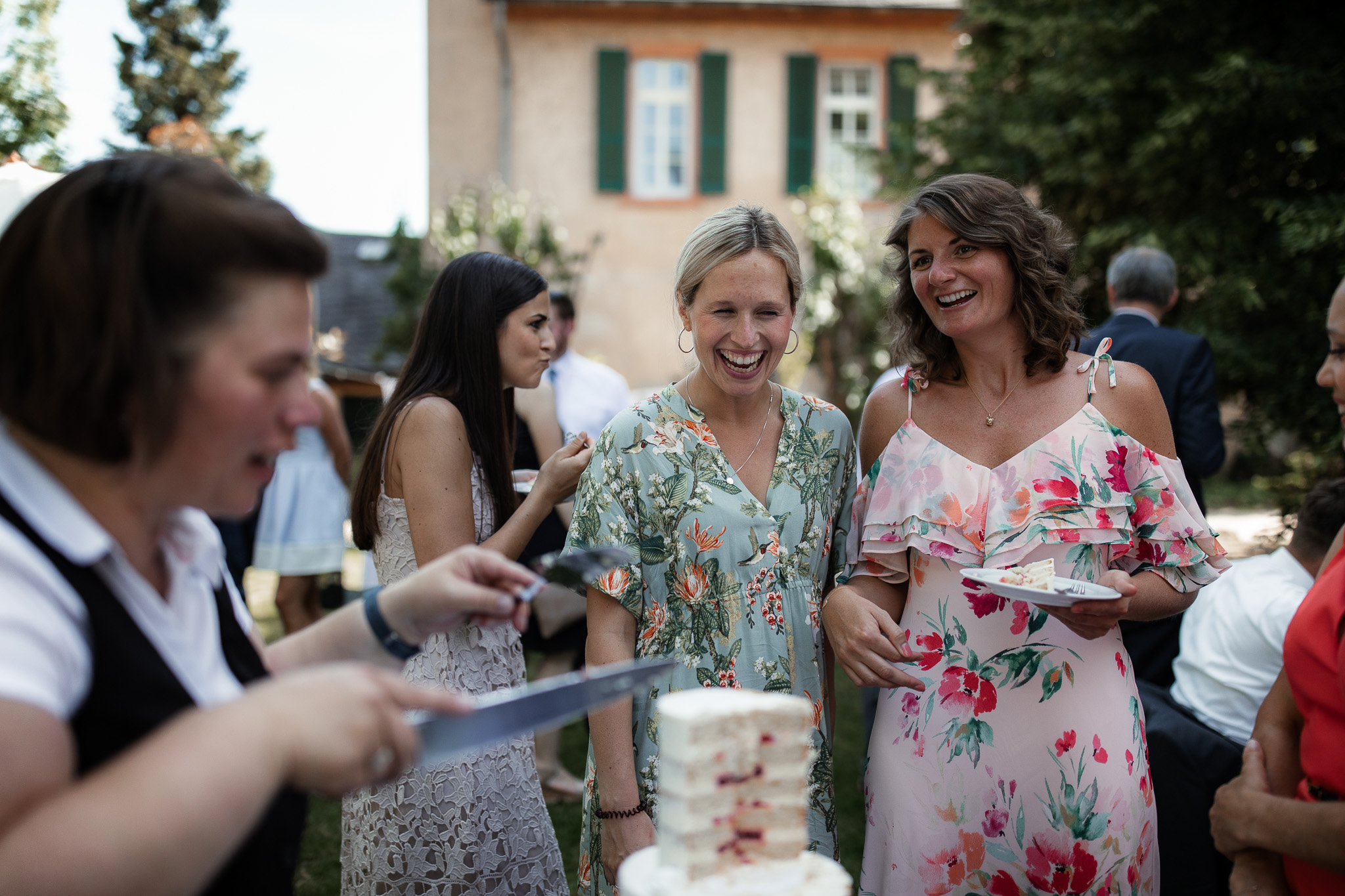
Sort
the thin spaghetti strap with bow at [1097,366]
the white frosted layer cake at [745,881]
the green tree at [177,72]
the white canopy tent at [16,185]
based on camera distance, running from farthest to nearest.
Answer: the green tree at [177,72] → the white canopy tent at [16,185] → the thin spaghetti strap with bow at [1097,366] → the white frosted layer cake at [745,881]

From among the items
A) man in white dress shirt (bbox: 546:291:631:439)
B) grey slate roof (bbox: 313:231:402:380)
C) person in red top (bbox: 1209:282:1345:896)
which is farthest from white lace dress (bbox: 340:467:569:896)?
grey slate roof (bbox: 313:231:402:380)

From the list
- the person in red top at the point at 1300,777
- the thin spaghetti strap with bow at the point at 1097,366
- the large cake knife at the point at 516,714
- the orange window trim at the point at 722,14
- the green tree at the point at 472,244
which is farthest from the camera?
the orange window trim at the point at 722,14

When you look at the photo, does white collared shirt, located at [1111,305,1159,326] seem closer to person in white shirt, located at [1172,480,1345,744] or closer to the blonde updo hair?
person in white shirt, located at [1172,480,1345,744]

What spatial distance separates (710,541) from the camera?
2.16 meters

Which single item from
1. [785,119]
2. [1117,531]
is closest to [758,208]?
→ [1117,531]

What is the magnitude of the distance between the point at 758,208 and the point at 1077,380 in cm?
87

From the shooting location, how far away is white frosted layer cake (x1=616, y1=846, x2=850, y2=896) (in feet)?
3.91

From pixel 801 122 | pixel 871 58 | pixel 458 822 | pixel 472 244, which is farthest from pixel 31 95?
pixel 871 58

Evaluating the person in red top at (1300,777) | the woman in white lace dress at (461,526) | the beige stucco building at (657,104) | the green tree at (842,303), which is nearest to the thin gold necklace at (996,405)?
the person in red top at (1300,777)

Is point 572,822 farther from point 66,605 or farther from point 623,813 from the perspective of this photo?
point 66,605

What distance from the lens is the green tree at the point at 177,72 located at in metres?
18.0

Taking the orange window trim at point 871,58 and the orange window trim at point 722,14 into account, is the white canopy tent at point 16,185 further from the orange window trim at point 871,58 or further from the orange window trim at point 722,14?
the orange window trim at point 871,58

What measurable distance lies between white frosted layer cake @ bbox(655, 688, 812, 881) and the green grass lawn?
2.69 m

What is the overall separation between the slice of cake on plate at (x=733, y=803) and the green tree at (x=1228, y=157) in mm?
6107
